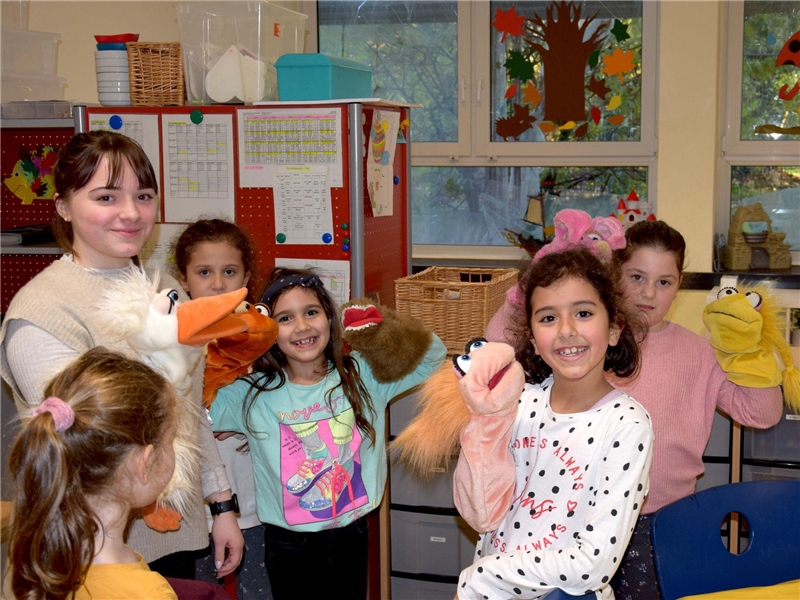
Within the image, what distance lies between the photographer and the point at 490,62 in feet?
12.9

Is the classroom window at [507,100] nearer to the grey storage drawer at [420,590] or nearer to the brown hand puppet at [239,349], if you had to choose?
the grey storage drawer at [420,590]

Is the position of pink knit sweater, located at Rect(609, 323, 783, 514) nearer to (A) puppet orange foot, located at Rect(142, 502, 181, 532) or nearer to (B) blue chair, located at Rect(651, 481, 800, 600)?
(B) blue chair, located at Rect(651, 481, 800, 600)

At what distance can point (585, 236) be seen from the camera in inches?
75.9

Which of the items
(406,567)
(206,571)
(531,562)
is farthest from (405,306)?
(531,562)

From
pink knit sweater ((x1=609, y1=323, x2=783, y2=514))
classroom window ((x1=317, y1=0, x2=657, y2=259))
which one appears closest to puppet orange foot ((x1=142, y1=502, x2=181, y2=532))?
pink knit sweater ((x1=609, y1=323, x2=783, y2=514))

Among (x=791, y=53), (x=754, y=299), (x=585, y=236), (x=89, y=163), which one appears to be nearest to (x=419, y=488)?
(x=585, y=236)

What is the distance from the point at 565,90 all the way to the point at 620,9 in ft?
1.36

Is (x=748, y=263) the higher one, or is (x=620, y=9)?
→ (x=620, y=9)

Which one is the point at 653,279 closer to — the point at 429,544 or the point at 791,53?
the point at 429,544

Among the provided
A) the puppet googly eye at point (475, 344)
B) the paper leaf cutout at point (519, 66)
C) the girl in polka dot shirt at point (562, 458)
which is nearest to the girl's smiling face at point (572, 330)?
the girl in polka dot shirt at point (562, 458)

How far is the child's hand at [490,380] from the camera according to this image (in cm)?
147

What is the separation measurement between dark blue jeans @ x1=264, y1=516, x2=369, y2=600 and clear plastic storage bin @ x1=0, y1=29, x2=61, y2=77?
1938mm

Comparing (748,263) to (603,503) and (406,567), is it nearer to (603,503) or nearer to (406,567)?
(406,567)

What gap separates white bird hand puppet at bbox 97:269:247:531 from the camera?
1.44m
